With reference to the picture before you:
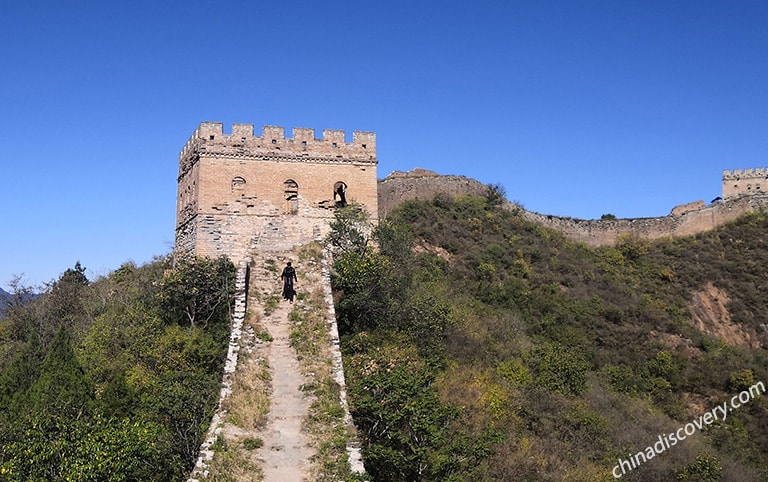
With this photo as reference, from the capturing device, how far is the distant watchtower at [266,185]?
2355 centimetres

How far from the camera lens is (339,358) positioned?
53.7 ft

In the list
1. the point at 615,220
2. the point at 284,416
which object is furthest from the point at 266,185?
the point at 615,220

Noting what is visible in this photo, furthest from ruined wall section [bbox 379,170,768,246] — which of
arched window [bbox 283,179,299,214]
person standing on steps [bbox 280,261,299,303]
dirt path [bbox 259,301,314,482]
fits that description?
dirt path [bbox 259,301,314,482]

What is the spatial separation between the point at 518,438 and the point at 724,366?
14.1 metres

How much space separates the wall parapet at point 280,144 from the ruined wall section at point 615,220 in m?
13.0

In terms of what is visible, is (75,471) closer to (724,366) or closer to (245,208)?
(245,208)

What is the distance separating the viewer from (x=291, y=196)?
24.5 metres

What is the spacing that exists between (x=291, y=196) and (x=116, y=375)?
8619 millimetres

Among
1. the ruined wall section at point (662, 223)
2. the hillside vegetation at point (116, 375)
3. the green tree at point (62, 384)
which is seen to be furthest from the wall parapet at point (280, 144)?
the ruined wall section at point (662, 223)

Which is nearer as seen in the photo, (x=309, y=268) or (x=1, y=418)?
(x=1, y=418)

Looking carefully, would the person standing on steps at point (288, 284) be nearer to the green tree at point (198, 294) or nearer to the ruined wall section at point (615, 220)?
the green tree at point (198, 294)

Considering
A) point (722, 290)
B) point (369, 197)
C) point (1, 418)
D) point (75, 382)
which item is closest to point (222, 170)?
point (369, 197)

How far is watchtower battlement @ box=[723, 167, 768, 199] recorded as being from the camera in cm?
4397

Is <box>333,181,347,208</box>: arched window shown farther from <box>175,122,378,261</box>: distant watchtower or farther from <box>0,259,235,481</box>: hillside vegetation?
<box>0,259,235,481</box>: hillside vegetation
